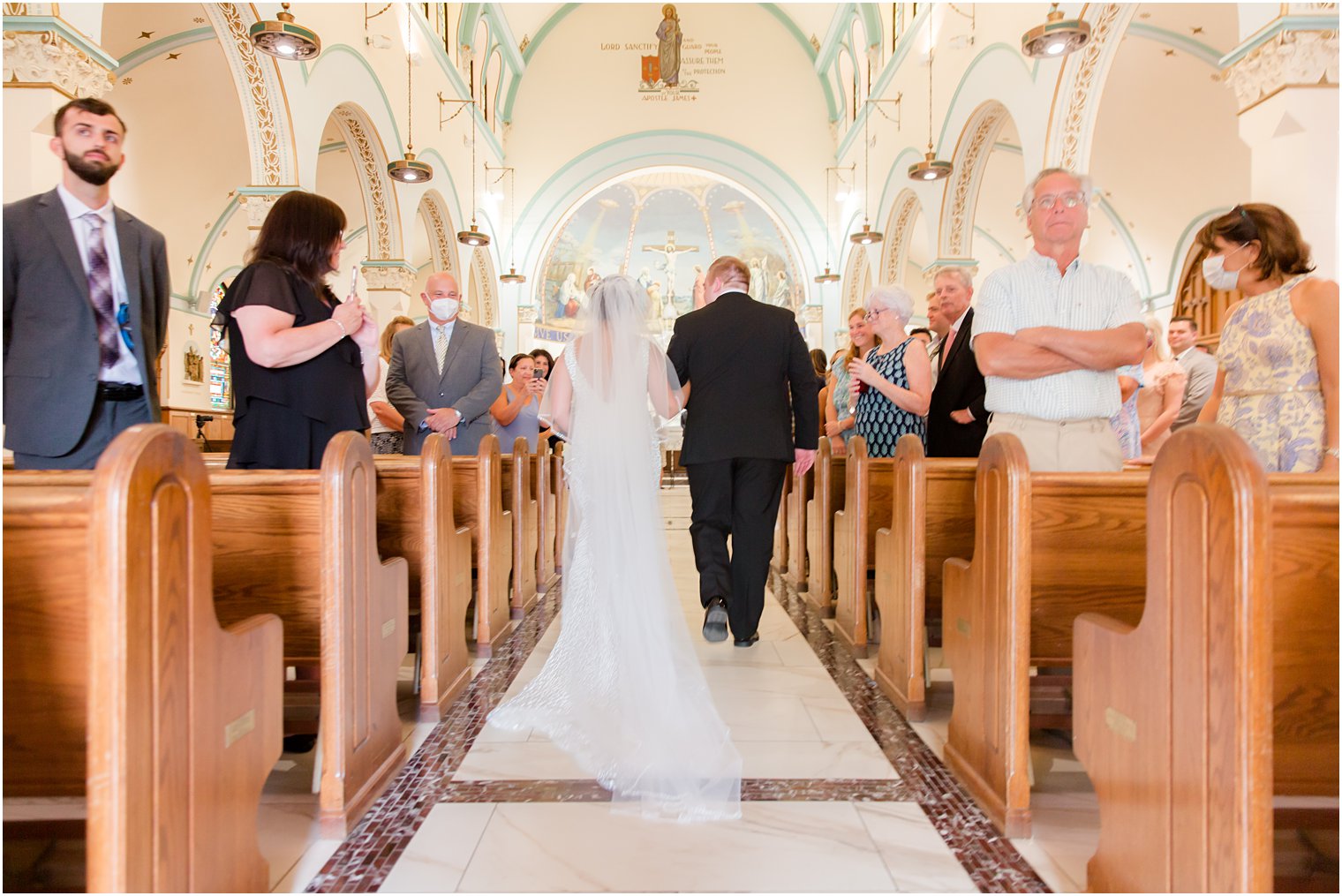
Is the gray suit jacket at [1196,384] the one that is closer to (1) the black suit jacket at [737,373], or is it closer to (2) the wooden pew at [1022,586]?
(1) the black suit jacket at [737,373]

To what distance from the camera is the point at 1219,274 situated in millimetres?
2959

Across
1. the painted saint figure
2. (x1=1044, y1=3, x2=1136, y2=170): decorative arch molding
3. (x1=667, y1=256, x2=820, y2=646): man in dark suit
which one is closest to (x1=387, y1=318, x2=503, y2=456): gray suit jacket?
(x1=667, y1=256, x2=820, y2=646): man in dark suit

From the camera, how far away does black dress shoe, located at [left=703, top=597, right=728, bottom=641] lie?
3756 mm

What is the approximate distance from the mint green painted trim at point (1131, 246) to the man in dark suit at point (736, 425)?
11.2 metres

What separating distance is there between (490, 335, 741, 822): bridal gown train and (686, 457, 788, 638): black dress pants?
89 centimetres

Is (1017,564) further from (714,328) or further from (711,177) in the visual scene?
(711,177)

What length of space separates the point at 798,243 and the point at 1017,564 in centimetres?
1585

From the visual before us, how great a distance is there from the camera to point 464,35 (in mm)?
13383

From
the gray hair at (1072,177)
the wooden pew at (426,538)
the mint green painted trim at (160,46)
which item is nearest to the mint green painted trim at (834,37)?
the mint green painted trim at (160,46)

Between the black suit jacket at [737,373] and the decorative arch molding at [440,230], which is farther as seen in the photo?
the decorative arch molding at [440,230]

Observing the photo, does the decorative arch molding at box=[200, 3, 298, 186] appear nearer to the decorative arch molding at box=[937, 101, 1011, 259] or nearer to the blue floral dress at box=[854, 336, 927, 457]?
the blue floral dress at box=[854, 336, 927, 457]

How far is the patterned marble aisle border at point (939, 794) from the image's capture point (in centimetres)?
185

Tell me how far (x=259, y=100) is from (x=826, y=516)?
6.26 meters

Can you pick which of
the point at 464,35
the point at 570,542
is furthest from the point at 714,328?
the point at 464,35
